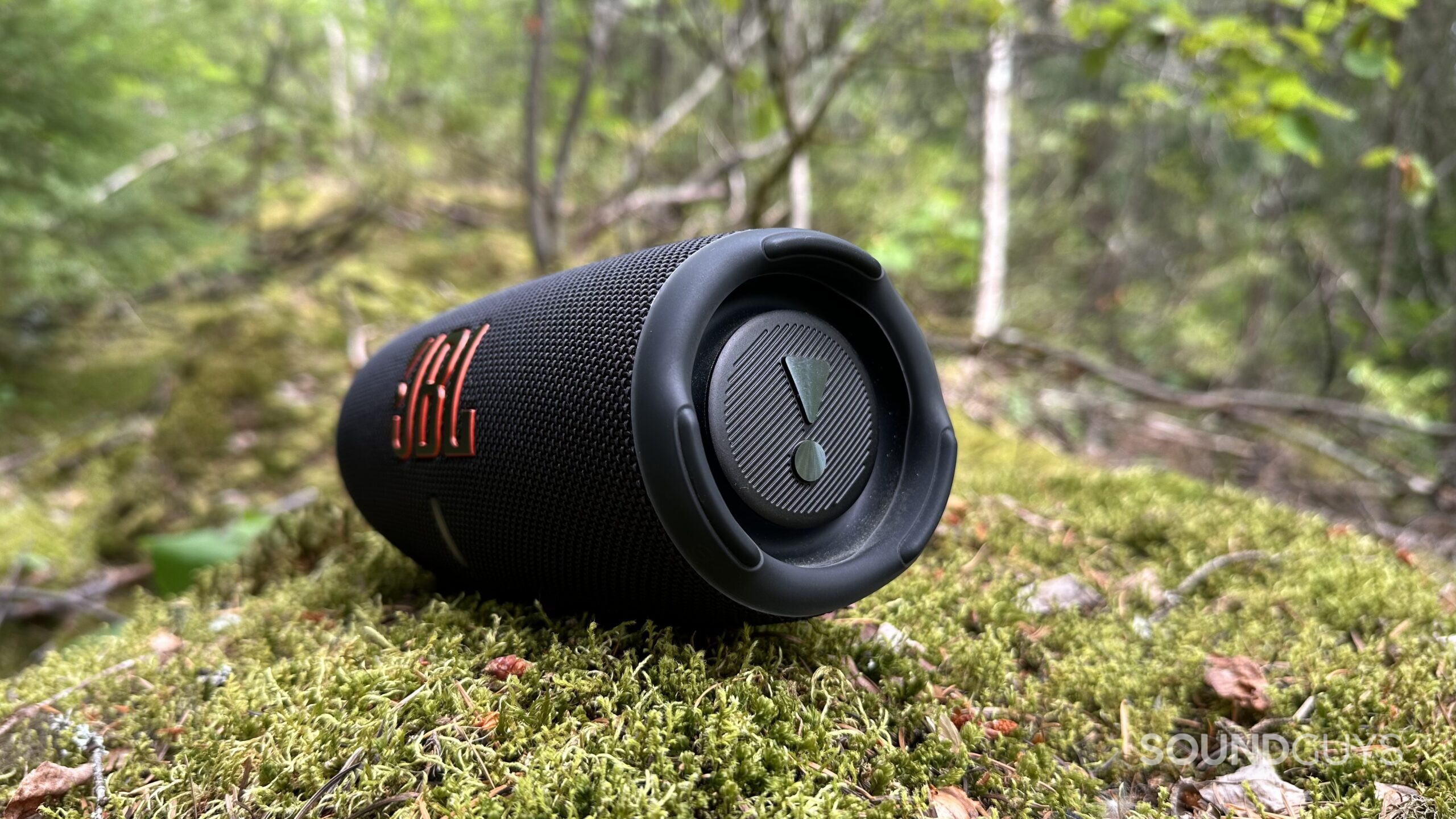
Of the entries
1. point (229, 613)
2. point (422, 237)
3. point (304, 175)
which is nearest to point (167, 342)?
point (422, 237)

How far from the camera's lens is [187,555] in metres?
2.44

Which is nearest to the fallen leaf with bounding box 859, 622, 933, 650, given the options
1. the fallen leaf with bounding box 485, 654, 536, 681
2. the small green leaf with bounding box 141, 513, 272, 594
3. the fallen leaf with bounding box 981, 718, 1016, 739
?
the fallen leaf with bounding box 981, 718, 1016, 739

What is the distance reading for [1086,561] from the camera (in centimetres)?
207

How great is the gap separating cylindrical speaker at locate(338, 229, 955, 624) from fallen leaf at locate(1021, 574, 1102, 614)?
66 centimetres

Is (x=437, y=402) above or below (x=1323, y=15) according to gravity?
below

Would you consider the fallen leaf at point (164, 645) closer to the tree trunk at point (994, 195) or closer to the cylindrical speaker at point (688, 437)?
the cylindrical speaker at point (688, 437)

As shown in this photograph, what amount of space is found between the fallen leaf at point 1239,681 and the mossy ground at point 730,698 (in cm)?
A: 3

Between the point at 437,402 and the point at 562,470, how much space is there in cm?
40

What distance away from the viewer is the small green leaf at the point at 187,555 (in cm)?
241

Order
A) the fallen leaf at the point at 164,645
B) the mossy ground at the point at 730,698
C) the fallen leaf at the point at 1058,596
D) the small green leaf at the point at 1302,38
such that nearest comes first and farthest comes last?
the mossy ground at the point at 730,698
the fallen leaf at the point at 164,645
the fallen leaf at the point at 1058,596
the small green leaf at the point at 1302,38

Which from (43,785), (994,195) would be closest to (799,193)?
(994,195)

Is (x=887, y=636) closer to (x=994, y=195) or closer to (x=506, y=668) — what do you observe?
(x=506, y=668)

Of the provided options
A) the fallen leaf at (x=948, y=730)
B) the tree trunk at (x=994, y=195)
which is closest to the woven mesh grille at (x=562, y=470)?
the fallen leaf at (x=948, y=730)

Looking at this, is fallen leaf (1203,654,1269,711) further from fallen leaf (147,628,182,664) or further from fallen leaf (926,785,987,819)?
fallen leaf (147,628,182,664)
